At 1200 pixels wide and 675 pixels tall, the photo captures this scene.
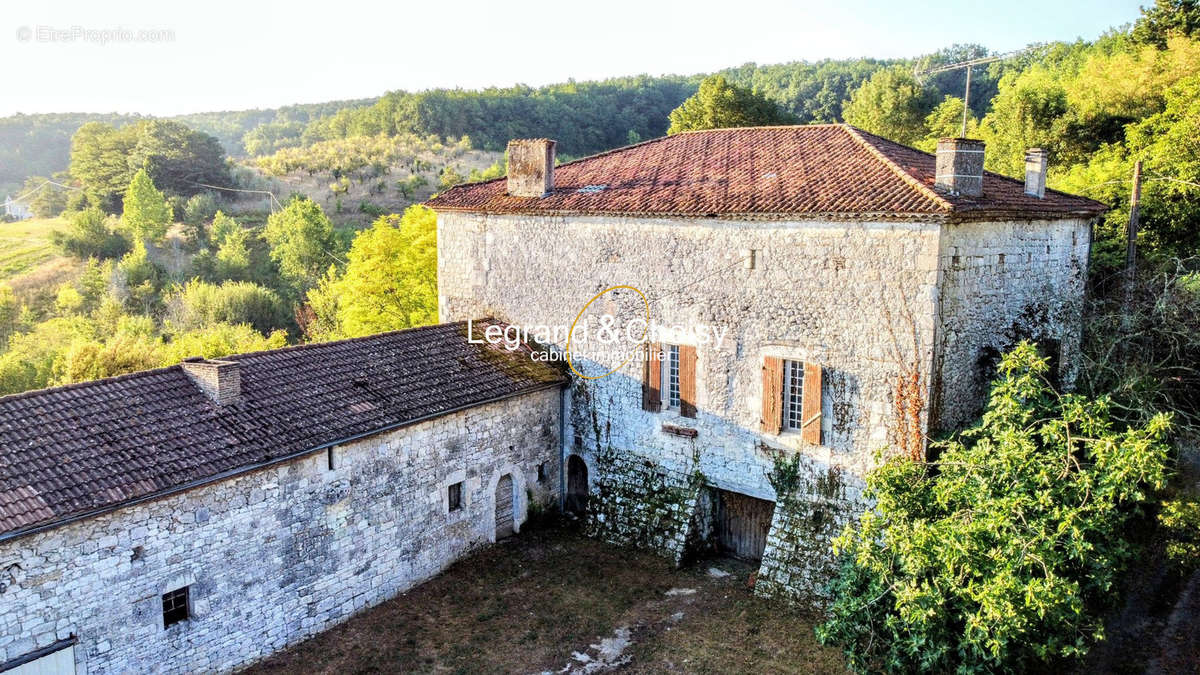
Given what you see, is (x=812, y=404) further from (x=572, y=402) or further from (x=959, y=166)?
(x=572, y=402)

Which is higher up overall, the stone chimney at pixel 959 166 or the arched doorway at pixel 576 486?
the stone chimney at pixel 959 166

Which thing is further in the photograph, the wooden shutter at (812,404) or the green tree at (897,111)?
the green tree at (897,111)

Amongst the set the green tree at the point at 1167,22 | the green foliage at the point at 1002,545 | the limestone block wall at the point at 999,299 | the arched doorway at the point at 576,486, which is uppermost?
the green tree at the point at 1167,22

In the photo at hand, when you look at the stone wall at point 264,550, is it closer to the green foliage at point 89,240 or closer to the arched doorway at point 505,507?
the arched doorway at point 505,507

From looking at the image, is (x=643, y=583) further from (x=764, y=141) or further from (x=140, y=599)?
(x=764, y=141)

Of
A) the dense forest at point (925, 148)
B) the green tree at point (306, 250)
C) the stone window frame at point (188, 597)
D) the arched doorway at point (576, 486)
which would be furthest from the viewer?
the green tree at point (306, 250)

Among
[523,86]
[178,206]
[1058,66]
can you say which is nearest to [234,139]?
[523,86]

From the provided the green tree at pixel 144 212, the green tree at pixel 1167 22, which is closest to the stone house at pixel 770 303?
the green tree at pixel 1167 22

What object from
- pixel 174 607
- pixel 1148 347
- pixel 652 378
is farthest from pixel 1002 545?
pixel 174 607
